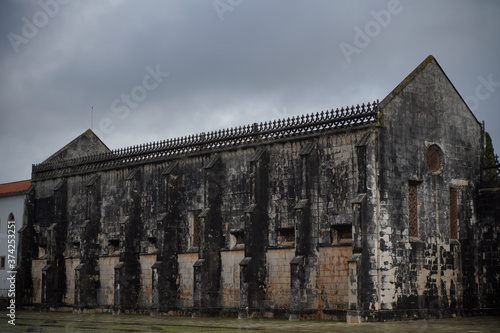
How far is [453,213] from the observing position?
41.2m

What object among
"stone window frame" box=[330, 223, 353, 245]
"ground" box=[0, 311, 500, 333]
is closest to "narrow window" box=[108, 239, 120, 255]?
"ground" box=[0, 311, 500, 333]

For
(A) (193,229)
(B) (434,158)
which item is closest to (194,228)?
(A) (193,229)

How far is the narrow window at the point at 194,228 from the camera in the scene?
4606 centimetres

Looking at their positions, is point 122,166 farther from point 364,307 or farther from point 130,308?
point 364,307

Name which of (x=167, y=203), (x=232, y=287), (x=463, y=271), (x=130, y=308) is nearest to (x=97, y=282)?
(x=130, y=308)

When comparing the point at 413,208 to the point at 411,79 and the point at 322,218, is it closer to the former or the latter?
the point at 322,218

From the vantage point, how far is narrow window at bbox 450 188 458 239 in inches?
1615

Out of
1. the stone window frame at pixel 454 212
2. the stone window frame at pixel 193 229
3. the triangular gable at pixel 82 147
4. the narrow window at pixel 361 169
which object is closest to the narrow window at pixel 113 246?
the stone window frame at pixel 193 229

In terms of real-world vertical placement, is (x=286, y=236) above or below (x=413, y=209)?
below

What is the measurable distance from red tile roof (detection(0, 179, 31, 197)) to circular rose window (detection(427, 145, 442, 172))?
109 ft

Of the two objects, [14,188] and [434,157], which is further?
[14,188]

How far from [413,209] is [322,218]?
4500mm

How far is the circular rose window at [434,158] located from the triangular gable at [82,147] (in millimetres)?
29709

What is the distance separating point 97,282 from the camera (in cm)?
5256
